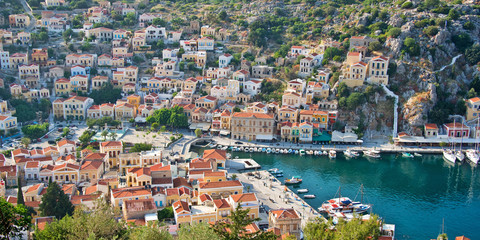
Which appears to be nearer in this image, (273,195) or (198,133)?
(273,195)

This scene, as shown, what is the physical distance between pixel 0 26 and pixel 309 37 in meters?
37.2

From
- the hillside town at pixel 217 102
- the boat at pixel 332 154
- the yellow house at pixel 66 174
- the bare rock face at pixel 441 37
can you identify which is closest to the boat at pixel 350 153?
the hillside town at pixel 217 102

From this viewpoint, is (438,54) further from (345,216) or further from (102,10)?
(102,10)

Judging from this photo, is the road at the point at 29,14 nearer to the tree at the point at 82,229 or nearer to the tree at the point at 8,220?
the tree at the point at 82,229

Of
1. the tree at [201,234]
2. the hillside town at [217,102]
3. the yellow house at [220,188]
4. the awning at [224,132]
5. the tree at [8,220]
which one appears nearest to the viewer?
the tree at [8,220]

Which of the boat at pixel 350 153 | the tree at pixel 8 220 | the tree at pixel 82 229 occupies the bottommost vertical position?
the tree at pixel 82 229

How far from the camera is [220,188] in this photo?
3003 cm

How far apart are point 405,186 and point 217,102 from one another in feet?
66.9

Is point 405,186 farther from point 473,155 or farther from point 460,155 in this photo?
point 473,155

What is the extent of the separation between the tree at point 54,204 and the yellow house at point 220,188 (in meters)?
7.53

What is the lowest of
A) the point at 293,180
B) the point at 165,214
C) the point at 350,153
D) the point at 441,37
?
the point at 165,214

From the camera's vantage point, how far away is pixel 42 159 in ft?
114

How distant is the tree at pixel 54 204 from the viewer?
87.7ft

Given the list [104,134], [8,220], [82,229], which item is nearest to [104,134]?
[104,134]
